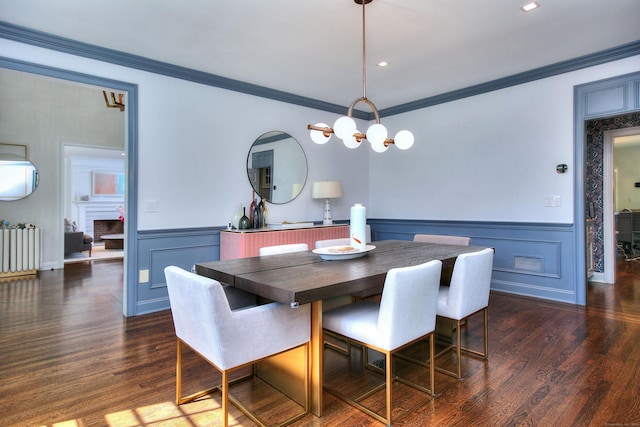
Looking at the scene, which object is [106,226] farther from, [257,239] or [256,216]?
[257,239]

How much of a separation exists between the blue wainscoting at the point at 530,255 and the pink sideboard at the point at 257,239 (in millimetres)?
1826

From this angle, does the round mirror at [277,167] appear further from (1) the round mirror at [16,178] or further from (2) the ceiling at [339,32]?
(1) the round mirror at [16,178]

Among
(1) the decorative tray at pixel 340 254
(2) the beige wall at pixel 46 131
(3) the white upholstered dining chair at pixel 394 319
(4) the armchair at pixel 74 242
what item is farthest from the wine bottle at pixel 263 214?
(4) the armchair at pixel 74 242

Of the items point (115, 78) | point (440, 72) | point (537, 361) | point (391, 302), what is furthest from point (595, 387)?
point (115, 78)

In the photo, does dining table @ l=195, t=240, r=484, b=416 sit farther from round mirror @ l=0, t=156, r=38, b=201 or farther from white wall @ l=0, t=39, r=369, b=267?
round mirror @ l=0, t=156, r=38, b=201

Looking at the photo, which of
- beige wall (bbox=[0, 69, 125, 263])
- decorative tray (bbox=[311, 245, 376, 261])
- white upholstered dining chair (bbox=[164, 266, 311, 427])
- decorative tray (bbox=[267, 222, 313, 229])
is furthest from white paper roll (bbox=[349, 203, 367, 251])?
beige wall (bbox=[0, 69, 125, 263])

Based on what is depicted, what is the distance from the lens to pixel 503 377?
216 centimetres

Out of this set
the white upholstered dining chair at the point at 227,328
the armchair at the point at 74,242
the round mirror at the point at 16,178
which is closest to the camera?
the white upholstered dining chair at the point at 227,328

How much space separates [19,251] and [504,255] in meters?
6.63

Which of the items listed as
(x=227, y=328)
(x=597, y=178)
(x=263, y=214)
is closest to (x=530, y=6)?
(x=227, y=328)

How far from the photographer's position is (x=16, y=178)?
5.52 m

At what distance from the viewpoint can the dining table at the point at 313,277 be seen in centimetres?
157

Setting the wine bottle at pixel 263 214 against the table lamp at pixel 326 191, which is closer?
the wine bottle at pixel 263 214

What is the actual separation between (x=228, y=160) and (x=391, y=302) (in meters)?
2.90
